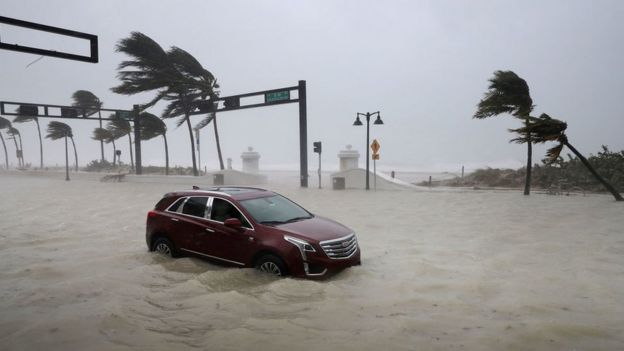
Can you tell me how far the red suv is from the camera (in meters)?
7.13

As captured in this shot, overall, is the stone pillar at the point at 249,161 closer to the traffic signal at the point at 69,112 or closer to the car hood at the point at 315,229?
the traffic signal at the point at 69,112

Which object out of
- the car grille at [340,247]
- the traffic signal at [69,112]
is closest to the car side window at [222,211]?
the car grille at [340,247]

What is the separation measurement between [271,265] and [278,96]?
20.3 metres

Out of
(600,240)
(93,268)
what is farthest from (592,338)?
(93,268)

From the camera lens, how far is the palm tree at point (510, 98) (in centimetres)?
2014

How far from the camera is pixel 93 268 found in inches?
328

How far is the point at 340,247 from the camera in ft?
24.5

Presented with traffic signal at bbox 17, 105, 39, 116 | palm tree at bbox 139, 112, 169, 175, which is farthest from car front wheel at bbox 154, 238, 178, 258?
traffic signal at bbox 17, 105, 39, 116

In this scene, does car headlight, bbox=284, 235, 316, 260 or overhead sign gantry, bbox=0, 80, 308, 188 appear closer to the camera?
car headlight, bbox=284, 235, 316, 260

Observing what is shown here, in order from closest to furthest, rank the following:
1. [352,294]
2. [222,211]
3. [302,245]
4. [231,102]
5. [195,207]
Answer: [352,294], [302,245], [222,211], [195,207], [231,102]

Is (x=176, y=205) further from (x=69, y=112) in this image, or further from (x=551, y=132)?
(x=69, y=112)

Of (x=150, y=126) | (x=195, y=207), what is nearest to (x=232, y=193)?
(x=195, y=207)

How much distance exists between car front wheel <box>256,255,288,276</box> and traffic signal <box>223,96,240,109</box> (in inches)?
916

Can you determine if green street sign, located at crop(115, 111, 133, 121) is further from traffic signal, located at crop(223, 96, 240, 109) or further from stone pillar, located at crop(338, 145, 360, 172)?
stone pillar, located at crop(338, 145, 360, 172)
